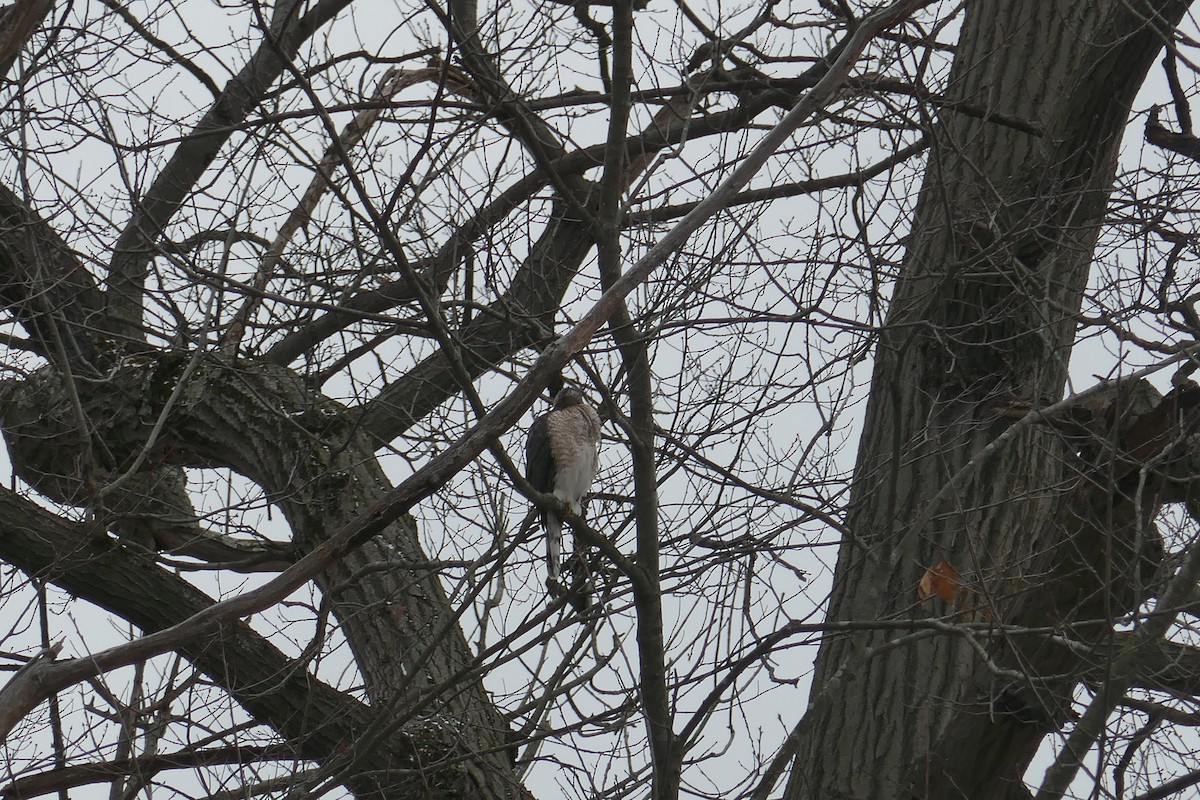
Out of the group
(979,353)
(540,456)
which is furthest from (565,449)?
(979,353)

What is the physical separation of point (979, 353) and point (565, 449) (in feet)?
6.03

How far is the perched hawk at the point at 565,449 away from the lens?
5.15m

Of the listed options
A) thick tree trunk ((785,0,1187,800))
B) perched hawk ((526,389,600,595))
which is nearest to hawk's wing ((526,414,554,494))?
perched hawk ((526,389,600,595))

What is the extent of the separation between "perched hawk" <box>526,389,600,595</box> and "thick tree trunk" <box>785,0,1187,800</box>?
1.27 meters

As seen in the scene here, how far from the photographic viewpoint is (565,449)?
5.30 m

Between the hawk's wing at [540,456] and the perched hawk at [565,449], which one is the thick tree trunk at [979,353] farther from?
the hawk's wing at [540,456]

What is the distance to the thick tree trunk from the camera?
3889mm

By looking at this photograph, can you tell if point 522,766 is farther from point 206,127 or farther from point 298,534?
point 206,127

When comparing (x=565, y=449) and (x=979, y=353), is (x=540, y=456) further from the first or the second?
(x=979, y=353)

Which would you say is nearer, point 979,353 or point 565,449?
point 979,353

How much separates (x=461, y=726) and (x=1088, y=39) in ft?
11.2

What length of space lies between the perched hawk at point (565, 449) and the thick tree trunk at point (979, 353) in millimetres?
1267

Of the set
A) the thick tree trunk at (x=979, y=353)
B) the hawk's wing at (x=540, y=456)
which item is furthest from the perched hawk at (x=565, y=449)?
the thick tree trunk at (x=979, y=353)

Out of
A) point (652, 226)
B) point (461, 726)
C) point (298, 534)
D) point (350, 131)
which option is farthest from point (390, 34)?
point (461, 726)
